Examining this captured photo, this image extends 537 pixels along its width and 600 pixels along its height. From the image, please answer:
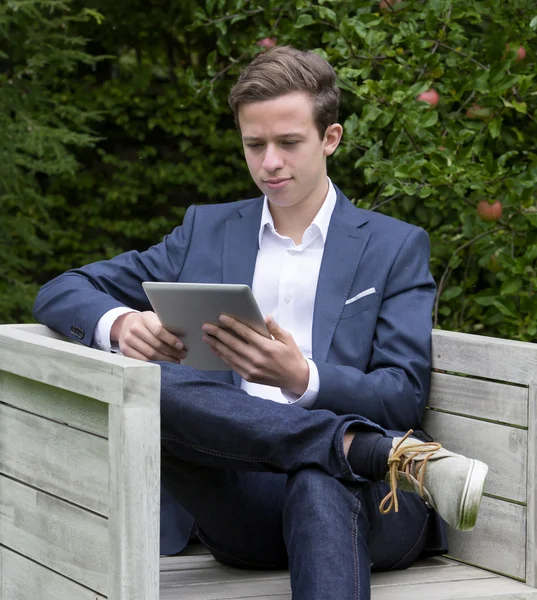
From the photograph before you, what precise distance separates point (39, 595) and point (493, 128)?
2042 millimetres

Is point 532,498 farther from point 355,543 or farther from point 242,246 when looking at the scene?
point 242,246

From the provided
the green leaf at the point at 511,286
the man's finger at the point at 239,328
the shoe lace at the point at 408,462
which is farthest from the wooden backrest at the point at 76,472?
the green leaf at the point at 511,286

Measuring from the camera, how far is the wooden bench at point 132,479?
1.68 metres

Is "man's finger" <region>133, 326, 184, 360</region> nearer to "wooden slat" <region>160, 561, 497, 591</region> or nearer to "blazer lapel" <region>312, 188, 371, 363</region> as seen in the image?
"blazer lapel" <region>312, 188, 371, 363</region>

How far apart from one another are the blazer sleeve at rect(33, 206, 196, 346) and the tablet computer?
0.29m

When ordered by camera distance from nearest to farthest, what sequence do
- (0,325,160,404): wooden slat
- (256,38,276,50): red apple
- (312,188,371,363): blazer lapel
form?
(0,325,160,404): wooden slat → (312,188,371,363): blazer lapel → (256,38,276,50): red apple

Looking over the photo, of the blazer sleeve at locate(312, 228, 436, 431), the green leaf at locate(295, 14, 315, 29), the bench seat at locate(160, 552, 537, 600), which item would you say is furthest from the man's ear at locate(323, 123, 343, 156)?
the green leaf at locate(295, 14, 315, 29)

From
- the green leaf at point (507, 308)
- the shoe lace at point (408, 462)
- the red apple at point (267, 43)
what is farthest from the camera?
the red apple at point (267, 43)

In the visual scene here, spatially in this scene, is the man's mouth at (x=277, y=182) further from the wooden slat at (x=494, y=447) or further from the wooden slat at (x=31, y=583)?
the wooden slat at (x=31, y=583)

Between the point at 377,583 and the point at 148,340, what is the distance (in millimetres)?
633

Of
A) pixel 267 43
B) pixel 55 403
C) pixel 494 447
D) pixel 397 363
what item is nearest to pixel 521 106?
pixel 267 43

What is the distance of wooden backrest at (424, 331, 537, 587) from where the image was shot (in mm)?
2062

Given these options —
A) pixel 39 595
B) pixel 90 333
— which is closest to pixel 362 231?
pixel 90 333

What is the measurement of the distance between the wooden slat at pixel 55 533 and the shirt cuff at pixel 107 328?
38cm
